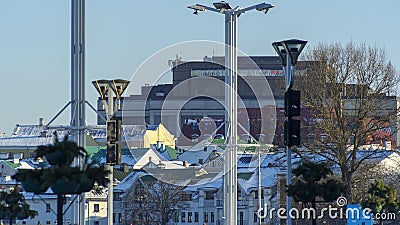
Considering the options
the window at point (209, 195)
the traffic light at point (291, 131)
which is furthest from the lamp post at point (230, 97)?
the window at point (209, 195)

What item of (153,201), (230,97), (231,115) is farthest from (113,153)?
(153,201)

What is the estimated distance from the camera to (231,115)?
38.5 m

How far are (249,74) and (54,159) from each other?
5734 inches

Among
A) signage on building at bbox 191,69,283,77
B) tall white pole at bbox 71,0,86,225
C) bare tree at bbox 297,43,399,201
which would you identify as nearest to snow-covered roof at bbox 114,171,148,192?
bare tree at bbox 297,43,399,201

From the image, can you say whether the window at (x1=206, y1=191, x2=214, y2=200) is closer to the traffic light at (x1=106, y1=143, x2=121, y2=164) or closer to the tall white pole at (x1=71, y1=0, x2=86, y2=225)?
the traffic light at (x1=106, y1=143, x2=121, y2=164)

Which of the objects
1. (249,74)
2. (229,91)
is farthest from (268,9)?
(249,74)

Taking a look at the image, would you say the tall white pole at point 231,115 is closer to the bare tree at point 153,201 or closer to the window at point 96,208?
the bare tree at point 153,201

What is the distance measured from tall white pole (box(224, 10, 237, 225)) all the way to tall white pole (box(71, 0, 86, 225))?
Result: 415 inches

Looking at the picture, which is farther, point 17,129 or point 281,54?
point 17,129

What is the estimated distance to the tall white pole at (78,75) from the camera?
1109 inches

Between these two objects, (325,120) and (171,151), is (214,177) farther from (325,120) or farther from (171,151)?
(325,120)

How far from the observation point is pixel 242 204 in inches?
3792

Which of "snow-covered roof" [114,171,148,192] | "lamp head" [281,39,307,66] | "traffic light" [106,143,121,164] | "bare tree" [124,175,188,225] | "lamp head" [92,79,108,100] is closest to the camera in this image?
"lamp head" [281,39,307,66]

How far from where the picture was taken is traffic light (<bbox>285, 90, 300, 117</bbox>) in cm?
2617
